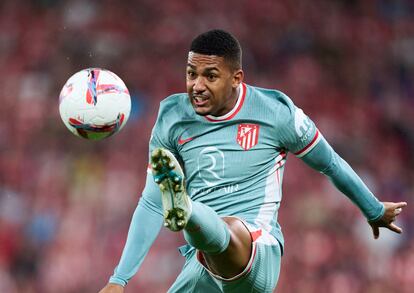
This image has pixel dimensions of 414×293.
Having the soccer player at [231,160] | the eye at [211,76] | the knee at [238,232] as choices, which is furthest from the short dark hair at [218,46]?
the knee at [238,232]

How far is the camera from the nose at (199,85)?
4.96 m

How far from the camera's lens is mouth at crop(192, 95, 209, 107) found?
5000 millimetres

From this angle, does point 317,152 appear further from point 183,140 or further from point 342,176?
point 183,140

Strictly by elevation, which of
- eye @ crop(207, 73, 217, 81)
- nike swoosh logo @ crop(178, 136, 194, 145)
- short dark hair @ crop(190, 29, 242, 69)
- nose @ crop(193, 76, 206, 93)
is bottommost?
nike swoosh logo @ crop(178, 136, 194, 145)

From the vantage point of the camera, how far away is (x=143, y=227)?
525 centimetres

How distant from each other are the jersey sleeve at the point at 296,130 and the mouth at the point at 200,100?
0.43 m

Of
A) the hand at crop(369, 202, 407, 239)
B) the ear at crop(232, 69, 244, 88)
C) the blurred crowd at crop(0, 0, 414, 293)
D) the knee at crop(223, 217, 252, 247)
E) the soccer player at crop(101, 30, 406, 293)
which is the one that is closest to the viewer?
the knee at crop(223, 217, 252, 247)

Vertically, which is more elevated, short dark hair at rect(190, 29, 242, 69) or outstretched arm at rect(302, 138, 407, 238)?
short dark hair at rect(190, 29, 242, 69)

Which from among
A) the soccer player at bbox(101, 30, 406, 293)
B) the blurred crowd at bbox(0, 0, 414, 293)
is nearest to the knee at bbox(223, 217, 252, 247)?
the soccer player at bbox(101, 30, 406, 293)

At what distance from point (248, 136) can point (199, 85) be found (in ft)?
1.43

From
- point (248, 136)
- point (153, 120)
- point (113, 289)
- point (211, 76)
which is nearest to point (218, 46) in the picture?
point (211, 76)

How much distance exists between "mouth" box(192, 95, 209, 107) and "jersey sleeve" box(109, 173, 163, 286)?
515mm

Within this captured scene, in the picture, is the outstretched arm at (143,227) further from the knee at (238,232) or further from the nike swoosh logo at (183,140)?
the knee at (238,232)

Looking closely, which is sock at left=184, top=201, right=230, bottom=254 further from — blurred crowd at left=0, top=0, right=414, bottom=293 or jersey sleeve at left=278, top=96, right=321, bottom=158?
blurred crowd at left=0, top=0, right=414, bottom=293
